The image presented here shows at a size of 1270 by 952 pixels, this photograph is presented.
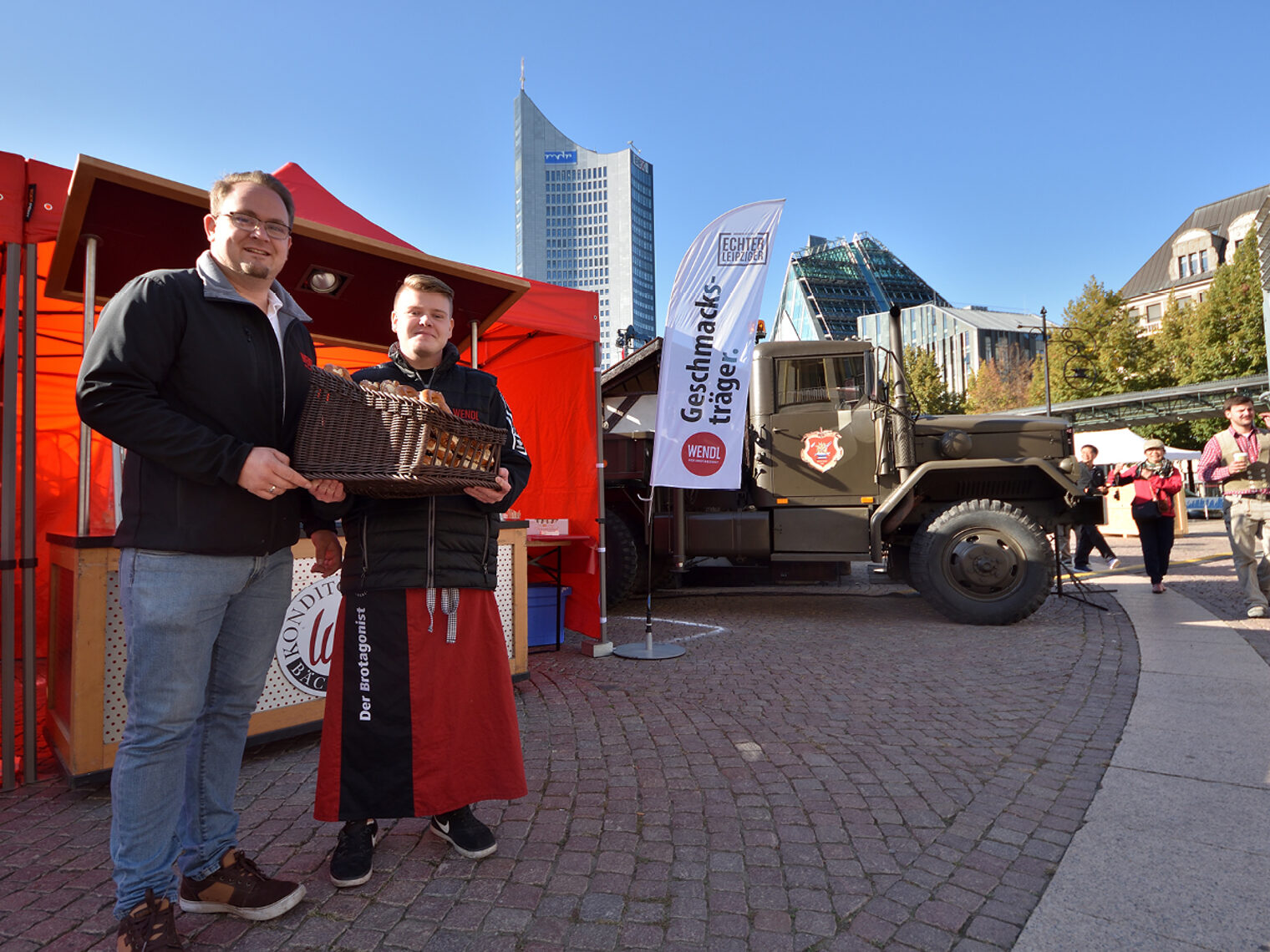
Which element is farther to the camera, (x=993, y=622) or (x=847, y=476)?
(x=847, y=476)

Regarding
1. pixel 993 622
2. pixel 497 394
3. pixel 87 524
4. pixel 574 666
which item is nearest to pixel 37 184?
pixel 87 524

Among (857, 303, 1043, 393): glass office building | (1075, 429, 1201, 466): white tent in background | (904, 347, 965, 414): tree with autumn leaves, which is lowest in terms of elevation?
(1075, 429, 1201, 466): white tent in background

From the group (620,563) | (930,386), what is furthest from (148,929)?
(930,386)

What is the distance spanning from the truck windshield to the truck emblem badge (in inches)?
10.7

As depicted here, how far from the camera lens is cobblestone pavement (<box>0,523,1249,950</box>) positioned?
1.81m

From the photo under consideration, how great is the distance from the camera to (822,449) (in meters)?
6.63

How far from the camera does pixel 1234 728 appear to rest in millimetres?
3209

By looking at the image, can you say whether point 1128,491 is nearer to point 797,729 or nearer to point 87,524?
point 797,729

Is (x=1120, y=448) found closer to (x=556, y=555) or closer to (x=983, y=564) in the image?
(x=983, y=564)

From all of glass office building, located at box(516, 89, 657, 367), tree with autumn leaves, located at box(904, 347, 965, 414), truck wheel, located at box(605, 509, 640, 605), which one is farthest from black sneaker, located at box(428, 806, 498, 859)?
glass office building, located at box(516, 89, 657, 367)

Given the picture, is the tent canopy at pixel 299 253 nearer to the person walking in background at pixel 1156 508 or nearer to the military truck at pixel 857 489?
the military truck at pixel 857 489

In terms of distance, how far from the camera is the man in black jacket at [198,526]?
60.3 inches

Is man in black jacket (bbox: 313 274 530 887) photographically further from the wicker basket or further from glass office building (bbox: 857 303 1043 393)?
glass office building (bbox: 857 303 1043 393)

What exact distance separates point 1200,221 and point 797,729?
71.1m
